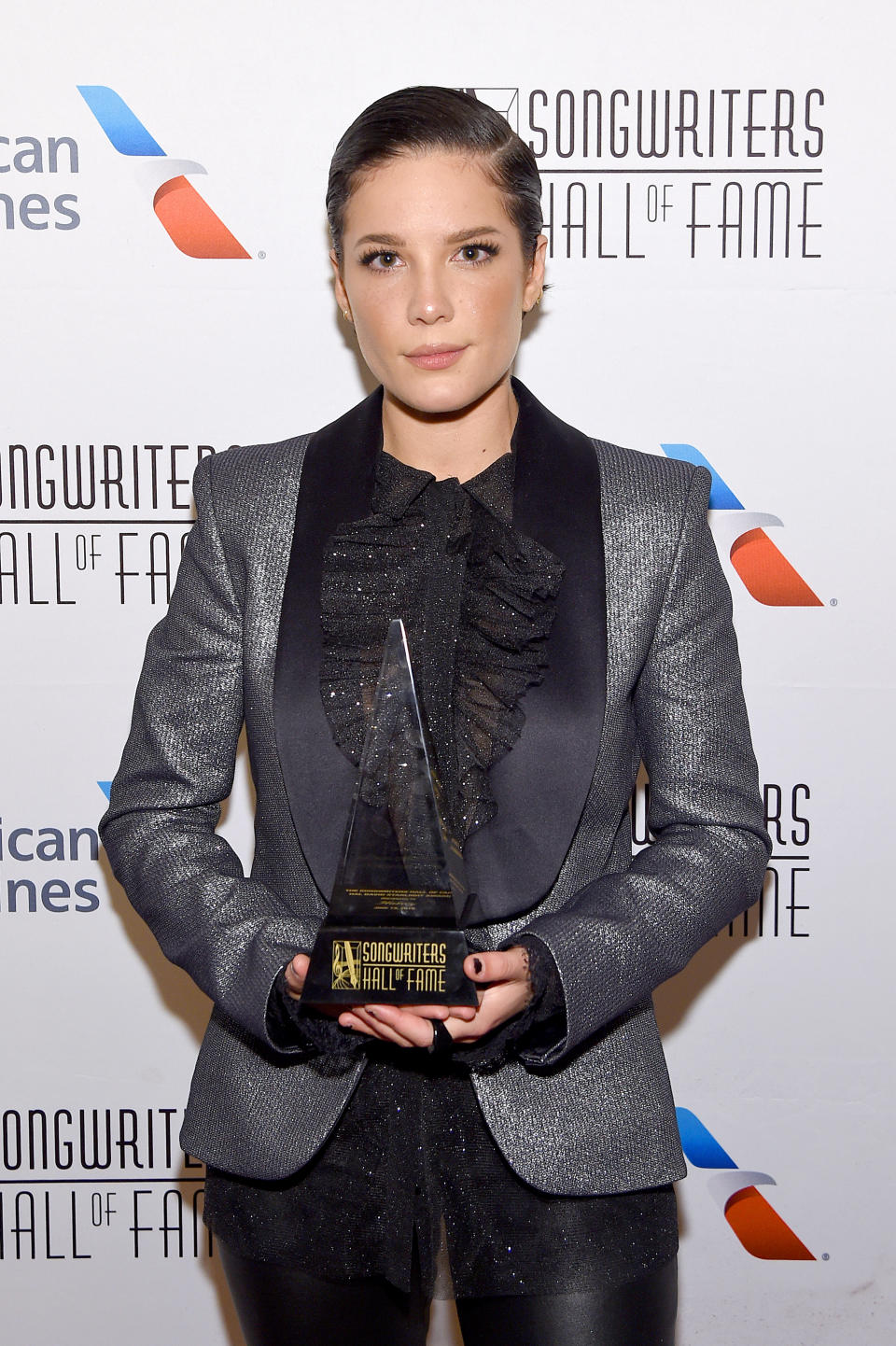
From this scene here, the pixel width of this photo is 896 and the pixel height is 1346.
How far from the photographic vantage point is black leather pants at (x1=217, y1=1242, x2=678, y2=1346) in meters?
1.14

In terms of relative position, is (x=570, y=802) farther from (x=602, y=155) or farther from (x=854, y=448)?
(x=602, y=155)

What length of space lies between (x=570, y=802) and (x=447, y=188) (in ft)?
1.76

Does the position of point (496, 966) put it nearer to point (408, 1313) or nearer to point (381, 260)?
point (408, 1313)

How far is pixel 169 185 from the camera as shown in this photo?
1.71 metres

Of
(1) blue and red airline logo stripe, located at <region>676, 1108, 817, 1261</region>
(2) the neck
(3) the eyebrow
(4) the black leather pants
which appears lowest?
(1) blue and red airline logo stripe, located at <region>676, 1108, 817, 1261</region>

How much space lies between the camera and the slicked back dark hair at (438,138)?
1.17 m

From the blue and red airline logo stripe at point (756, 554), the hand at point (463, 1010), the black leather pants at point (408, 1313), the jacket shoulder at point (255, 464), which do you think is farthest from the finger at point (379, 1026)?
the blue and red airline logo stripe at point (756, 554)

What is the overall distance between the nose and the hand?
54cm

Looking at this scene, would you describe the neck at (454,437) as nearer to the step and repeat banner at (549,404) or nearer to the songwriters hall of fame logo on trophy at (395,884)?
the songwriters hall of fame logo on trophy at (395,884)

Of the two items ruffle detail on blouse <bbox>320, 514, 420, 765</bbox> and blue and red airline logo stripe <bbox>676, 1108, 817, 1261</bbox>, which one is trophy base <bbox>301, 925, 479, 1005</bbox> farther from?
blue and red airline logo stripe <bbox>676, 1108, 817, 1261</bbox>

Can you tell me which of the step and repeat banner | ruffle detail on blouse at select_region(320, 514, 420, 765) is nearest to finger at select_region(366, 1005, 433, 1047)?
ruffle detail on blouse at select_region(320, 514, 420, 765)

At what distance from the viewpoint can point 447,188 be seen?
1163 millimetres

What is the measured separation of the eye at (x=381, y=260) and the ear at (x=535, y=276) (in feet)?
0.44

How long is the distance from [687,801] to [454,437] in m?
0.39
